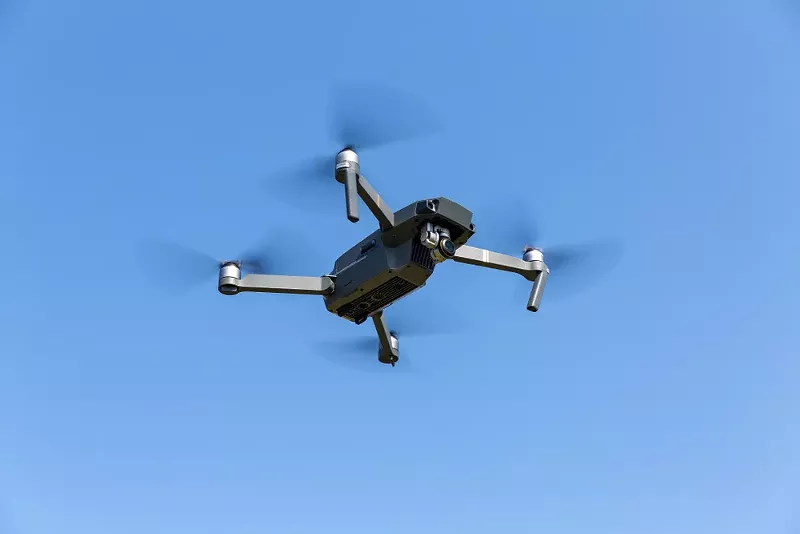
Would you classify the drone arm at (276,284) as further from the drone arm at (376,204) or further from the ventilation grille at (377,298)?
the drone arm at (376,204)

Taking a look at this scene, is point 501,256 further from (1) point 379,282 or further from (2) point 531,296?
(1) point 379,282

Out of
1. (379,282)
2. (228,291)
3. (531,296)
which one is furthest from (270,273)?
(531,296)

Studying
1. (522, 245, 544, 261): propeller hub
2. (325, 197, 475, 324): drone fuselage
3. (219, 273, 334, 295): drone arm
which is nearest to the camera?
(325, 197, 475, 324): drone fuselage

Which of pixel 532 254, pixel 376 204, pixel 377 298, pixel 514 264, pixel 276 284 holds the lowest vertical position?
pixel 377 298

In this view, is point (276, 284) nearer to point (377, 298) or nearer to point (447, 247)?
point (377, 298)

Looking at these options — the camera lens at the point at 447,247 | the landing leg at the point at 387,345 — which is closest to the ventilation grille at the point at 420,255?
the camera lens at the point at 447,247

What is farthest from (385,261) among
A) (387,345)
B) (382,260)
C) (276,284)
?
(387,345)

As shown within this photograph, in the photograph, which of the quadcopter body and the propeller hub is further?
the propeller hub

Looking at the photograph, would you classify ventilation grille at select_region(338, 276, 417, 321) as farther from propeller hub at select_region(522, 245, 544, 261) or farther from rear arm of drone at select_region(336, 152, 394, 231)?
propeller hub at select_region(522, 245, 544, 261)

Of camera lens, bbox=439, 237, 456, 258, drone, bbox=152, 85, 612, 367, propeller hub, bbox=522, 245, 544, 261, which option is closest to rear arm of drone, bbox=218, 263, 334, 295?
drone, bbox=152, 85, 612, 367
